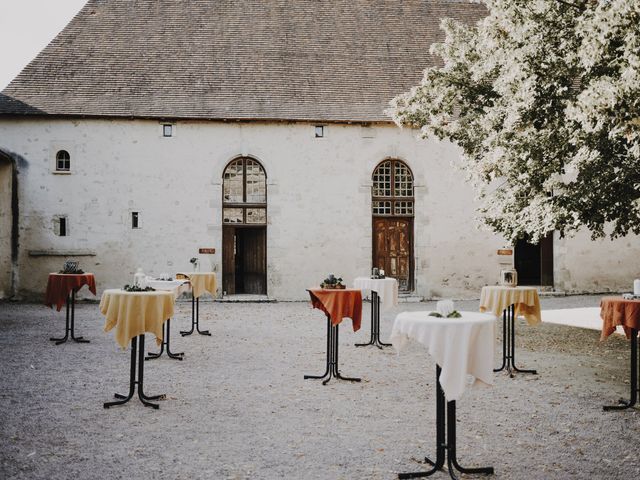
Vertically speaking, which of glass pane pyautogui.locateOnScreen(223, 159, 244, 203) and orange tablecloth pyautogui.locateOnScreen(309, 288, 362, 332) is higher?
glass pane pyautogui.locateOnScreen(223, 159, 244, 203)

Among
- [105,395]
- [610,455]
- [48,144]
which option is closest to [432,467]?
[610,455]

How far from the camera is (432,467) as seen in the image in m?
4.58

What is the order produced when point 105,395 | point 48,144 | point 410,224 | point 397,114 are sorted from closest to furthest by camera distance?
point 105,395 → point 397,114 → point 48,144 → point 410,224


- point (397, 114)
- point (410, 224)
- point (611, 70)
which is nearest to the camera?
point (611, 70)

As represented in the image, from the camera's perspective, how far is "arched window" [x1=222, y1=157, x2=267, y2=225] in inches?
731

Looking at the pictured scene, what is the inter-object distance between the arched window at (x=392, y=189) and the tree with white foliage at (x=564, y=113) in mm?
8219

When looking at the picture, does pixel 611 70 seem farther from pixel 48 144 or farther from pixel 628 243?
pixel 48 144

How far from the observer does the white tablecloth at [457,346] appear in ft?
14.4

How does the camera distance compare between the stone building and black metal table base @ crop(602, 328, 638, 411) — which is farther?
the stone building

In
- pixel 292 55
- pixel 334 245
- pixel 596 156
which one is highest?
pixel 292 55

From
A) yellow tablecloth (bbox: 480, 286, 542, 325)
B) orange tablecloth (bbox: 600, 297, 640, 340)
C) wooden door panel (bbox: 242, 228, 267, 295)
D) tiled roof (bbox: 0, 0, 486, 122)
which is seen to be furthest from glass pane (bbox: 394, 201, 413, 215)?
orange tablecloth (bbox: 600, 297, 640, 340)

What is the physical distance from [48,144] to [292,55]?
8.20 metres

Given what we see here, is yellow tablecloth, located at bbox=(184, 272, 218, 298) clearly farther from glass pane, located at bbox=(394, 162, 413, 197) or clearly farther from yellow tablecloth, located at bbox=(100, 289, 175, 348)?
glass pane, located at bbox=(394, 162, 413, 197)

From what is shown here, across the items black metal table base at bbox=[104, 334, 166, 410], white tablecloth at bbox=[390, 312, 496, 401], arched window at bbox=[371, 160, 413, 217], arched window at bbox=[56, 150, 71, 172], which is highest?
arched window at bbox=[56, 150, 71, 172]
